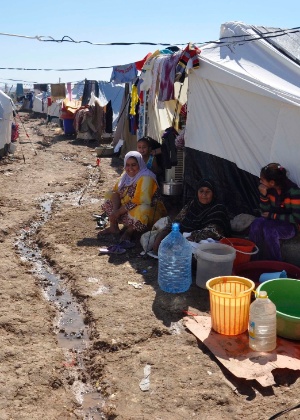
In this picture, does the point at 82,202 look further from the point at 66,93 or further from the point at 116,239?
the point at 66,93

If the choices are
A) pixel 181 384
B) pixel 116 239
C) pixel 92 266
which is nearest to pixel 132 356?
pixel 181 384

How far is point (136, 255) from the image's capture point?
5.36 m

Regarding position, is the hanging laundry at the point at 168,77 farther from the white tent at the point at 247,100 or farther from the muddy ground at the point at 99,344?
the muddy ground at the point at 99,344

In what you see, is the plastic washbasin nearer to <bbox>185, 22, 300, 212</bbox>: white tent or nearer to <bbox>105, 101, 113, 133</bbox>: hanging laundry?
<bbox>185, 22, 300, 212</bbox>: white tent

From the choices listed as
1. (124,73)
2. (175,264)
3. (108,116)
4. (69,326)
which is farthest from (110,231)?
(108,116)

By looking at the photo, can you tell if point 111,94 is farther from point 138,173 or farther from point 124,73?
point 138,173

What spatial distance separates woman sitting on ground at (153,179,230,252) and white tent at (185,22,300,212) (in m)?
0.64

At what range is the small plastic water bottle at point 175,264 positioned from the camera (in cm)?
434

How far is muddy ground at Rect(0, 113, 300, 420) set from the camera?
2.85 m

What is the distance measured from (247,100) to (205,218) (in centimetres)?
144

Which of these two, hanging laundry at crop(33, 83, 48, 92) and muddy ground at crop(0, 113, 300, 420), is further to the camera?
hanging laundry at crop(33, 83, 48, 92)

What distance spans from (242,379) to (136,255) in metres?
2.52

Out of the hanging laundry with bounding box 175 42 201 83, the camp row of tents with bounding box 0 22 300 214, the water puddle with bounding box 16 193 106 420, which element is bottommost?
the water puddle with bounding box 16 193 106 420

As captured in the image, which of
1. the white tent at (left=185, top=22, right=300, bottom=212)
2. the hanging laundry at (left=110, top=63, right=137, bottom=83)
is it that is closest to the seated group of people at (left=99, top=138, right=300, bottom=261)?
the white tent at (left=185, top=22, right=300, bottom=212)
